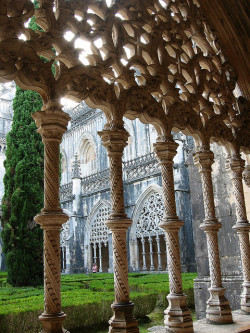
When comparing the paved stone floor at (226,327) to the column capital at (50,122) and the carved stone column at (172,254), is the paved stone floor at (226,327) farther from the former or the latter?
the column capital at (50,122)

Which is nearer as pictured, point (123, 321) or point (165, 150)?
point (123, 321)

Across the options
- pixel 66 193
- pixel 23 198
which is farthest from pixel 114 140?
pixel 66 193

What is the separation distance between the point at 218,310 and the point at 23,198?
6.30 meters

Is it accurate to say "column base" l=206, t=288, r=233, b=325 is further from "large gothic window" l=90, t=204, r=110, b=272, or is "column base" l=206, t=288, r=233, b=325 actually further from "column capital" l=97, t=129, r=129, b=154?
"large gothic window" l=90, t=204, r=110, b=272

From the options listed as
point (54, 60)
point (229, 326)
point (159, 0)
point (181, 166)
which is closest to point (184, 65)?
point (159, 0)

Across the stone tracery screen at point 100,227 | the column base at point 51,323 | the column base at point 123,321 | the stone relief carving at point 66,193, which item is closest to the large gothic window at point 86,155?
the stone relief carving at point 66,193

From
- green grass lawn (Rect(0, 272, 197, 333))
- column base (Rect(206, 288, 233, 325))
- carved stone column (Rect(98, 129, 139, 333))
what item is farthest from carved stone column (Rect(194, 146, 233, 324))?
green grass lawn (Rect(0, 272, 197, 333))

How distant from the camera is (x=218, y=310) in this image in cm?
299

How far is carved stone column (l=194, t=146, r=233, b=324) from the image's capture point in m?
2.99

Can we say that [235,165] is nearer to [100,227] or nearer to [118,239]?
[118,239]

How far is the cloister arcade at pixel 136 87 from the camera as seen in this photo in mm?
2084

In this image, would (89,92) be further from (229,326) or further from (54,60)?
(229,326)

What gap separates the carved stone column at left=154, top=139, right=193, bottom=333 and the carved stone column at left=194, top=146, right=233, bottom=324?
47 cm

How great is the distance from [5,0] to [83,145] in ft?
64.6
